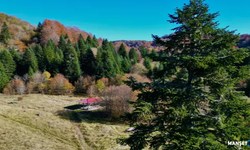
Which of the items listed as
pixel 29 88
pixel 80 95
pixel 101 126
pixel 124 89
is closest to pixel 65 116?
pixel 101 126

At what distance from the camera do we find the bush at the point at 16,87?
1634 inches

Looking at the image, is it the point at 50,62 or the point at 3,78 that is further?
the point at 50,62

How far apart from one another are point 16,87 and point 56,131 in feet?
103

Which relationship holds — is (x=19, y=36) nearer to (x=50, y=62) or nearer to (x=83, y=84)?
(x=50, y=62)

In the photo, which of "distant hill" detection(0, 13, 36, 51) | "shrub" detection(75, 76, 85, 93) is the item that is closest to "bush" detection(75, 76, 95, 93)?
"shrub" detection(75, 76, 85, 93)

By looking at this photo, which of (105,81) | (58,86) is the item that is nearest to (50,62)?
(58,86)

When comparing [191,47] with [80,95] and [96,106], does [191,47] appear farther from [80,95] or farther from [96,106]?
[80,95]

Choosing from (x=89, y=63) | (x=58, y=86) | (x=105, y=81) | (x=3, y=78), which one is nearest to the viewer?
(x=3, y=78)

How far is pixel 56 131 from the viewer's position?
66.7 feet

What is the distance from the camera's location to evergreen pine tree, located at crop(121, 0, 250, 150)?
6078 millimetres

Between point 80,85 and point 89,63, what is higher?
point 89,63

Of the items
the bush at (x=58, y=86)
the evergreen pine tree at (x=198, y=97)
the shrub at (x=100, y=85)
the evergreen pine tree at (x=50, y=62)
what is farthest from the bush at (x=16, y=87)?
the evergreen pine tree at (x=198, y=97)

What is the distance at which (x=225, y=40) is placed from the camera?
267 inches

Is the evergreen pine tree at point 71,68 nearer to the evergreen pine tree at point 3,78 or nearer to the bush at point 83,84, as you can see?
→ the bush at point 83,84
